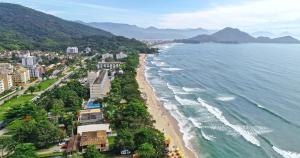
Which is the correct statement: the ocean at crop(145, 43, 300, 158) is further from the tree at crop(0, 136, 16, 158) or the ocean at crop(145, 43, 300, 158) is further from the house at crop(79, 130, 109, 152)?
the tree at crop(0, 136, 16, 158)

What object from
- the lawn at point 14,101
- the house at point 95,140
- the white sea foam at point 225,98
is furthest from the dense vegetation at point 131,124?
the lawn at point 14,101

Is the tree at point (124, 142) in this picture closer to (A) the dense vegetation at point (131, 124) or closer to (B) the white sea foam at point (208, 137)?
(A) the dense vegetation at point (131, 124)

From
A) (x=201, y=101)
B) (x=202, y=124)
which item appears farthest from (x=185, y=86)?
(x=202, y=124)

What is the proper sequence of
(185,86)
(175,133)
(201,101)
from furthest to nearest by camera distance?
(185,86) → (201,101) → (175,133)

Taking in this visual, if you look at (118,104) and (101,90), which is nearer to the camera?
(118,104)

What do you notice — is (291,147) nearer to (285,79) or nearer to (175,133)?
(175,133)

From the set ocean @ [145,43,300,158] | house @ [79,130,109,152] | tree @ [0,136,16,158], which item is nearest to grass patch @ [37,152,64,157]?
house @ [79,130,109,152]
